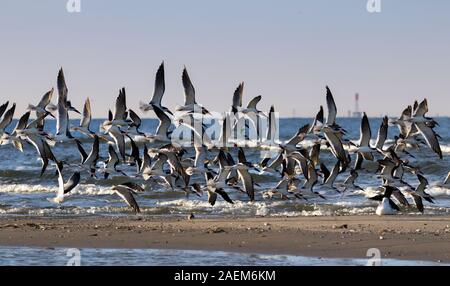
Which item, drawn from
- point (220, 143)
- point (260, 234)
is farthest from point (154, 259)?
point (220, 143)

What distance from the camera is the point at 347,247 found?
564 inches

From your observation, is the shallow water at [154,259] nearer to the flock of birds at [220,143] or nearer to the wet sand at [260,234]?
the wet sand at [260,234]

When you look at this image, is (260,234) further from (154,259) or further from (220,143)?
(220,143)

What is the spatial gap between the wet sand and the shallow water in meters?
0.35

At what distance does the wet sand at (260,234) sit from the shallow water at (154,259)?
13.7 inches

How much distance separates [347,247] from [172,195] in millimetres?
8598

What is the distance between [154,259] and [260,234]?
244 centimetres

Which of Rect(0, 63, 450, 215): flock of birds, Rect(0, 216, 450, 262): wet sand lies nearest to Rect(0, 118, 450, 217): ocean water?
Rect(0, 63, 450, 215): flock of birds

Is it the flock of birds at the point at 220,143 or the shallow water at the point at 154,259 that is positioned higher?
the flock of birds at the point at 220,143

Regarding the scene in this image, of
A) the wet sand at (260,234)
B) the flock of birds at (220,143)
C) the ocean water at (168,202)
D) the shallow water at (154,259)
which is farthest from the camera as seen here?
the ocean water at (168,202)

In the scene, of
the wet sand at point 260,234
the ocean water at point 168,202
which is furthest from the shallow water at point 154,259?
the ocean water at point 168,202

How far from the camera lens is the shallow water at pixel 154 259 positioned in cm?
1330

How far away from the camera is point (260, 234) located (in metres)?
15.8
